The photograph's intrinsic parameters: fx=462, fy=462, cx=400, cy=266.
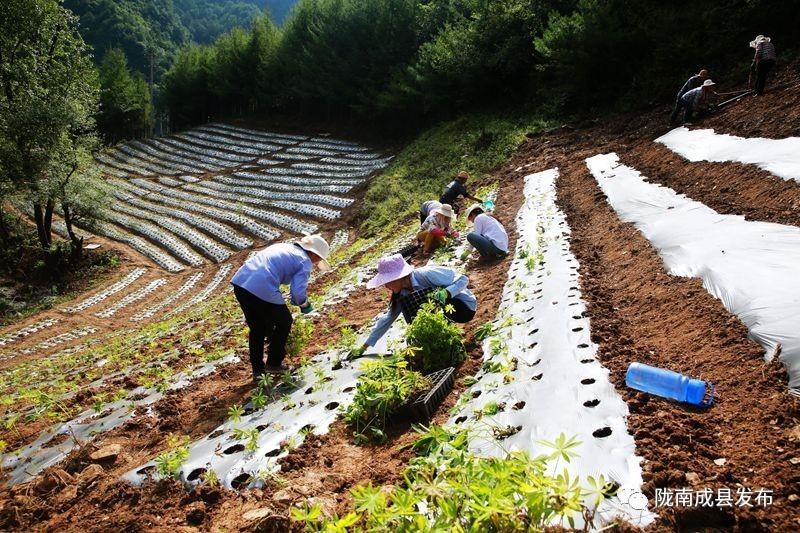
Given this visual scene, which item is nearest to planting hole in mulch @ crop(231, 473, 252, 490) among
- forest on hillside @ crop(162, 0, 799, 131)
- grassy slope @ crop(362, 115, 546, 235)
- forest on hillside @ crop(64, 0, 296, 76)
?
grassy slope @ crop(362, 115, 546, 235)

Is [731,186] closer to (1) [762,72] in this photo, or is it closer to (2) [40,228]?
(1) [762,72]

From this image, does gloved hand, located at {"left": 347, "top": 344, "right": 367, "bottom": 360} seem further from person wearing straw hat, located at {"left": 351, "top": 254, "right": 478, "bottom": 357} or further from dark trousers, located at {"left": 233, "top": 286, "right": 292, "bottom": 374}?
dark trousers, located at {"left": 233, "top": 286, "right": 292, "bottom": 374}

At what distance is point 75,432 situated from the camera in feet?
14.5

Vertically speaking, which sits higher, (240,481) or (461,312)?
(461,312)

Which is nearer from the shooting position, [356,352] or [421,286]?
[421,286]

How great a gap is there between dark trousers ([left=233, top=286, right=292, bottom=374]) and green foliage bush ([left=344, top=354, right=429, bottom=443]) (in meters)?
1.50

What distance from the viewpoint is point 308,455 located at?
3061 mm

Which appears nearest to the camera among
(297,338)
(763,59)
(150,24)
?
(297,338)

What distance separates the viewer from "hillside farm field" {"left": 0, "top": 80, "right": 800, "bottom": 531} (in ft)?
6.70

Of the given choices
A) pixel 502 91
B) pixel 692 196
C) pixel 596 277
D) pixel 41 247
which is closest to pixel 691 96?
pixel 692 196

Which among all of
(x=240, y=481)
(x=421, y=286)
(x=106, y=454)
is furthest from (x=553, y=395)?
(x=106, y=454)

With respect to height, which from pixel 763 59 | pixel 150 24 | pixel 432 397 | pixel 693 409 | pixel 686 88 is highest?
pixel 150 24

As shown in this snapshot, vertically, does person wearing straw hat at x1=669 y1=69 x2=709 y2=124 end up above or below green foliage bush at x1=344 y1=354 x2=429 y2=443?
above

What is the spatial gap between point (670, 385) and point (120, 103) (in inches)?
2209
